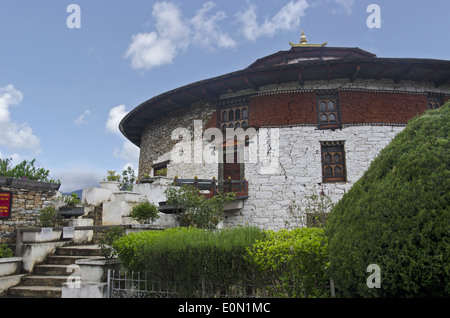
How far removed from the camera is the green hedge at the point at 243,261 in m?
4.54

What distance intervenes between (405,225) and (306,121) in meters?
10.2

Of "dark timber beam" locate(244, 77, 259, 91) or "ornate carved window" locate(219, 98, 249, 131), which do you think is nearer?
"dark timber beam" locate(244, 77, 259, 91)

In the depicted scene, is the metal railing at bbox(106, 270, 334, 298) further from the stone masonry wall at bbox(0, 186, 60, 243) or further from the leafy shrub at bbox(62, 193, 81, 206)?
the leafy shrub at bbox(62, 193, 81, 206)

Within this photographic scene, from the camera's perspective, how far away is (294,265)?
15.1 feet

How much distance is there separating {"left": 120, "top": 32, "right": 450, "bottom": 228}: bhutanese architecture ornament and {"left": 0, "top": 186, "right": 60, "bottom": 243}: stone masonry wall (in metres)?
4.85

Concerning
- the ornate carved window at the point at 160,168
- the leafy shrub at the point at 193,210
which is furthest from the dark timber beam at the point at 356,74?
the ornate carved window at the point at 160,168

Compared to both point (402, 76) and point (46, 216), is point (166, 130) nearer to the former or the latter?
point (46, 216)

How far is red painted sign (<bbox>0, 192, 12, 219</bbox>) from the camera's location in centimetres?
916

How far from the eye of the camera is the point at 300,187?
1269 centimetres

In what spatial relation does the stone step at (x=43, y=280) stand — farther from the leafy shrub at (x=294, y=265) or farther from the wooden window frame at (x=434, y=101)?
the wooden window frame at (x=434, y=101)

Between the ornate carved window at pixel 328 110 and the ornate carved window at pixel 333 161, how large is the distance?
74cm

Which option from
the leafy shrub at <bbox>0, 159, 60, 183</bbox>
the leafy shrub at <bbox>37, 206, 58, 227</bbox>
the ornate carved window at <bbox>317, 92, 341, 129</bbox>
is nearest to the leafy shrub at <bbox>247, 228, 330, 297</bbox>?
the leafy shrub at <bbox>37, 206, 58, 227</bbox>

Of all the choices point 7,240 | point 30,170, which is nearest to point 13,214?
point 7,240
